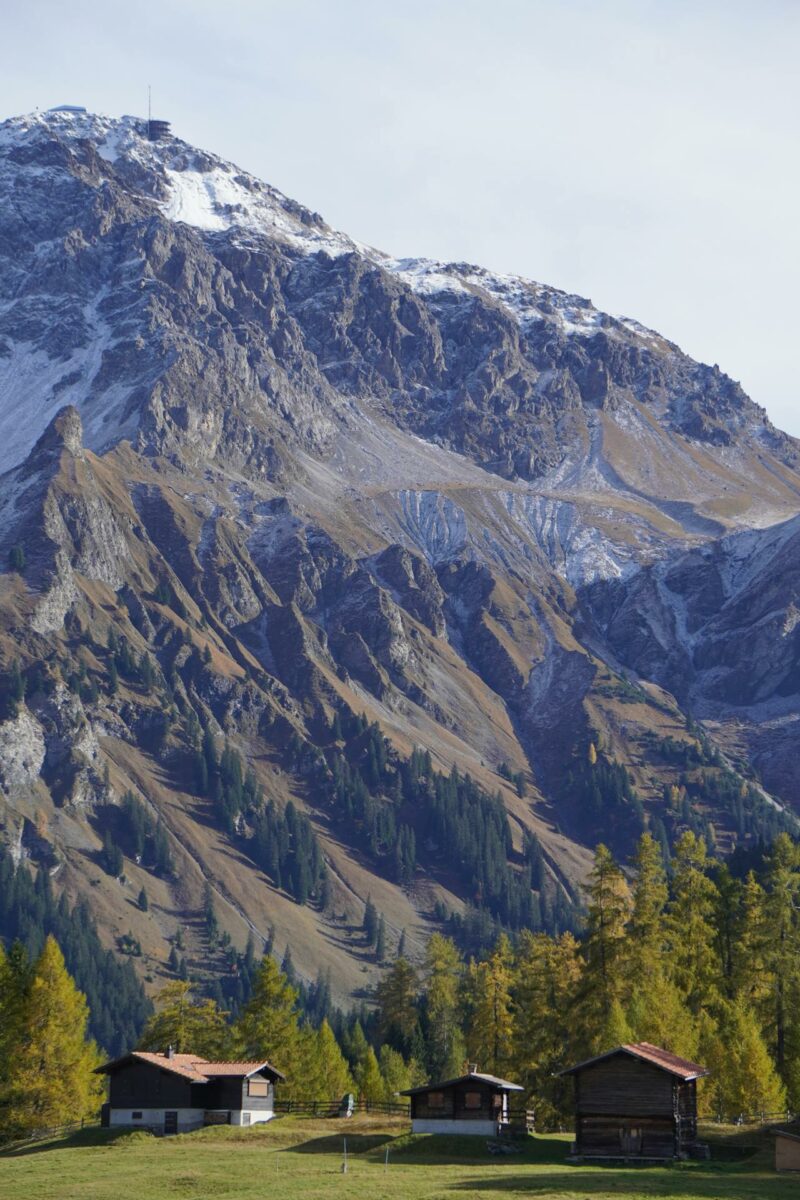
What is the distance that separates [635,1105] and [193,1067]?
31.8 m

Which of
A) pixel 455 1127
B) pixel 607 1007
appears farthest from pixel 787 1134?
pixel 607 1007

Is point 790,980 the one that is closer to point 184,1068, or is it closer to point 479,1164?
point 479,1164

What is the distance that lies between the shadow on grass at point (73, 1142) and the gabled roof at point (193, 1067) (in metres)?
4.52

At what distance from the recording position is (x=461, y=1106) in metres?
104

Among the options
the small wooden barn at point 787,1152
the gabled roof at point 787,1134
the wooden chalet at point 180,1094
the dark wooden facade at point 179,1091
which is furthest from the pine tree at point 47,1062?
the small wooden barn at point 787,1152

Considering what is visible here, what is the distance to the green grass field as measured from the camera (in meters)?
80.4

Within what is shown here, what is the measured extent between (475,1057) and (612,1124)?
1539 inches

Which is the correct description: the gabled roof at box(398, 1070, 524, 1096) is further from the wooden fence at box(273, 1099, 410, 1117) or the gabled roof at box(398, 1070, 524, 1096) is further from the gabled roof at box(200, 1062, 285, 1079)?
the gabled roof at box(200, 1062, 285, 1079)

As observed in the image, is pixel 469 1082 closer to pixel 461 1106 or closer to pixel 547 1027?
pixel 461 1106

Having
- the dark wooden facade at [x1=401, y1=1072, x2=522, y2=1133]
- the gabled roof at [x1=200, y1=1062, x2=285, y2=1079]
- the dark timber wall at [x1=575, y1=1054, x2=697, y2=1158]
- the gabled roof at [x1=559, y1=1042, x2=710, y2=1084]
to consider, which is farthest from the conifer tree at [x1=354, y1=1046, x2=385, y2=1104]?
the gabled roof at [x1=559, y1=1042, x2=710, y2=1084]

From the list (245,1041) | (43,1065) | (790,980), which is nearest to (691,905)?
(790,980)

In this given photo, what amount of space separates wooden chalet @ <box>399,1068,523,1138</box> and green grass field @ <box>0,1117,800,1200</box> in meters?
2.10

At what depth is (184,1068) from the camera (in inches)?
4392

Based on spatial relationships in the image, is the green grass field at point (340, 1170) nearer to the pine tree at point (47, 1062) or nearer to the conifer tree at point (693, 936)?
the pine tree at point (47, 1062)
